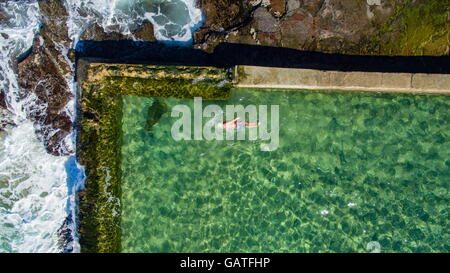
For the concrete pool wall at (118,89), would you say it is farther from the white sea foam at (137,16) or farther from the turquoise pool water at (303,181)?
the white sea foam at (137,16)

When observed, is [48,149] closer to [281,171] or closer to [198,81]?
[198,81]

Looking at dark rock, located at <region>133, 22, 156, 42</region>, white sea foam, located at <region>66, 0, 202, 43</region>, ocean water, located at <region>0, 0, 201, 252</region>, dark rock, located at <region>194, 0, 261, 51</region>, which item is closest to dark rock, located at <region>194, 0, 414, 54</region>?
dark rock, located at <region>194, 0, 261, 51</region>

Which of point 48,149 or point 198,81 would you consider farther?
point 48,149

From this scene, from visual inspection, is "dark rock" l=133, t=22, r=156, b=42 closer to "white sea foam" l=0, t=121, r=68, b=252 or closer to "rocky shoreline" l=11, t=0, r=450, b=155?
"rocky shoreline" l=11, t=0, r=450, b=155

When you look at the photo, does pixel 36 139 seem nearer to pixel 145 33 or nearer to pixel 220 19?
pixel 145 33

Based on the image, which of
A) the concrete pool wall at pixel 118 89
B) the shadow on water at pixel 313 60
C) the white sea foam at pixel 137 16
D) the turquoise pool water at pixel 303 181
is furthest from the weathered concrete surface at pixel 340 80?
the white sea foam at pixel 137 16

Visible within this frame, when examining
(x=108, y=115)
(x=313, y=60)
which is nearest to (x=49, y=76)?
(x=108, y=115)
